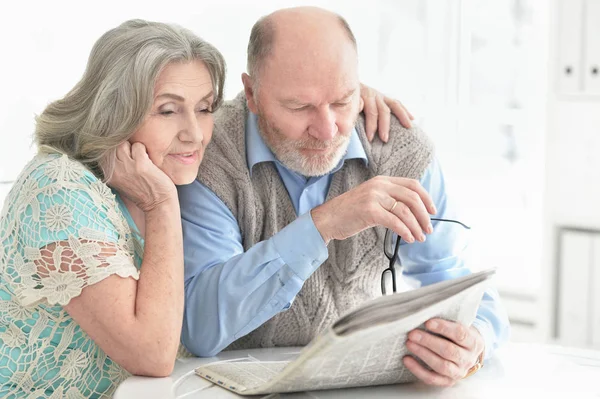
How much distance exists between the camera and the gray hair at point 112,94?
1534 mm

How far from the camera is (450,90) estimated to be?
3.99 meters

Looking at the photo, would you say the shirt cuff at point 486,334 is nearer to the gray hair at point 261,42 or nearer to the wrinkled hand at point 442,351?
the wrinkled hand at point 442,351

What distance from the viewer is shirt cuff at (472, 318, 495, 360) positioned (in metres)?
1.44

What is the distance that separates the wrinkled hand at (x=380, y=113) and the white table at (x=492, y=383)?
1.78 ft

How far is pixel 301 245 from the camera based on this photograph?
1472mm

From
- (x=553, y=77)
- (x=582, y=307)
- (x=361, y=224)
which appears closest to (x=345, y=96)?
(x=361, y=224)

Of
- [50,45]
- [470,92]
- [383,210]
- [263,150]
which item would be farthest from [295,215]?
[50,45]

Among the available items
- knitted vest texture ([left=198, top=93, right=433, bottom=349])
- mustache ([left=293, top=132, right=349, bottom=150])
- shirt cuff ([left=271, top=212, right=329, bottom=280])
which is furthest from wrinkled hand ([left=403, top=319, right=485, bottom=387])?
Result: mustache ([left=293, top=132, right=349, bottom=150])

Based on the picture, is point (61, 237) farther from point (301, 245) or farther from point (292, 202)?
point (292, 202)

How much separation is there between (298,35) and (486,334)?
2.39 feet

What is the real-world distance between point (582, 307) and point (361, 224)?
6.98 ft

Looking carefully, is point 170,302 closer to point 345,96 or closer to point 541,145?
point 345,96

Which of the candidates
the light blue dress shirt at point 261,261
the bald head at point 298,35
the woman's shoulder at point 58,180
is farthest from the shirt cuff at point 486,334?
the woman's shoulder at point 58,180

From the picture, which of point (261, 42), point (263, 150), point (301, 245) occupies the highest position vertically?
point (261, 42)
